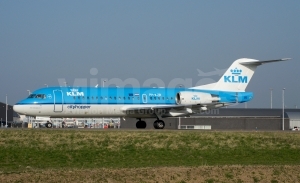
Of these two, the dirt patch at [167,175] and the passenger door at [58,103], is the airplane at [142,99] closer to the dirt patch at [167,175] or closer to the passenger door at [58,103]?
the passenger door at [58,103]

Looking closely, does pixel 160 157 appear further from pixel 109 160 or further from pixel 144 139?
pixel 144 139

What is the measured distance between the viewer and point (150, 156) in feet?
93.5

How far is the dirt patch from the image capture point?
1994cm

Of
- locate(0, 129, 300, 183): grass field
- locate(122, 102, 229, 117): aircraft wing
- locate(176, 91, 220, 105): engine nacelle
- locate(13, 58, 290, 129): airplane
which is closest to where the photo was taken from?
locate(0, 129, 300, 183): grass field

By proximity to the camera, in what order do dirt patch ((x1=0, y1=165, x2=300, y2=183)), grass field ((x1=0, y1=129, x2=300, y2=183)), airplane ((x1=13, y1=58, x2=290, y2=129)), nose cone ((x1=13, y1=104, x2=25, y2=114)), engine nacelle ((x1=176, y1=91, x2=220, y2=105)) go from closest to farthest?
1. dirt patch ((x1=0, y1=165, x2=300, y2=183))
2. grass field ((x1=0, y1=129, x2=300, y2=183))
3. nose cone ((x1=13, y1=104, x2=25, y2=114))
4. airplane ((x1=13, y1=58, x2=290, y2=129))
5. engine nacelle ((x1=176, y1=91, x2=220, y2=105))

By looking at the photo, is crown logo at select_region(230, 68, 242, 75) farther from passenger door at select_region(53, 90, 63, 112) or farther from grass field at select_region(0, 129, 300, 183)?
passenger door at select_region(53, 90, 63, 112)

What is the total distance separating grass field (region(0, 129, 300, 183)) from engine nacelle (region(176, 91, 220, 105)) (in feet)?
39.7

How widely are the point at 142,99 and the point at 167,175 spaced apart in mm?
29370

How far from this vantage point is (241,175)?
2198 cm

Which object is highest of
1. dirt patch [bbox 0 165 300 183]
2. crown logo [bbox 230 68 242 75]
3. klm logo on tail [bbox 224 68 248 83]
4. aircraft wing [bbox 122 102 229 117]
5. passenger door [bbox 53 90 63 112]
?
crown logo [bbox 230 68 242 75]

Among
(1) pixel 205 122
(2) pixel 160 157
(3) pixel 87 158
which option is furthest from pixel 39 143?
(1) pixel 205 122

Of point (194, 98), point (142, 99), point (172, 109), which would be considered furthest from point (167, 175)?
point (194, 98)

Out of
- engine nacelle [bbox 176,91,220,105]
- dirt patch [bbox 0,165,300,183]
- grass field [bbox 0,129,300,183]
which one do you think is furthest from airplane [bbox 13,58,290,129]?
dirt patch [bbox 0,165,300,183]

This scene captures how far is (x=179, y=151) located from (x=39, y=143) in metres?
7.93
